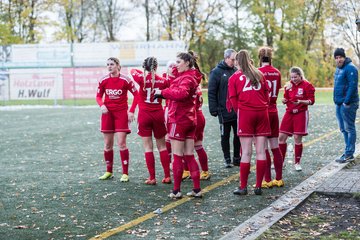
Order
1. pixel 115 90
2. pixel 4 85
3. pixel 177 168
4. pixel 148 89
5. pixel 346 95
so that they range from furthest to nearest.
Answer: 1. pixel 4 85
2. pixel 346 95
3. pixel 115 90
4. pixel 148 89
5. pixel 177 168

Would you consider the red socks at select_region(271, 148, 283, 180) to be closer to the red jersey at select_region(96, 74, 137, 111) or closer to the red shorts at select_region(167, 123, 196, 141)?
the red shorts at select_region(167, 123, 196, 141)

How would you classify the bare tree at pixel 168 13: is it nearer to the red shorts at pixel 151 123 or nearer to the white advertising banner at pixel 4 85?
the white advertising banner at pixel 4 85

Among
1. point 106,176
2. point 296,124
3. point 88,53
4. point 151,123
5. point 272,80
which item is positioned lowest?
point 106,176

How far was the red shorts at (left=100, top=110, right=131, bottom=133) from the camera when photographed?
349 inches

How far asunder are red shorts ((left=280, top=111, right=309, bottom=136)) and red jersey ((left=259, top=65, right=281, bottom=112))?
3.81 feet

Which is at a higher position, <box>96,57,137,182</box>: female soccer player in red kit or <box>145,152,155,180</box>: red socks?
<box>96,57,137,182</box>: female soccer player in red kit

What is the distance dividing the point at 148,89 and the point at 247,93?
1.64 meters

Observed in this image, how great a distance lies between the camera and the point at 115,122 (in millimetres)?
8922

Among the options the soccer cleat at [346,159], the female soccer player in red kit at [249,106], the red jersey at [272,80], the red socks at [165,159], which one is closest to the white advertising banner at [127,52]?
the soccer cleat at [346,159]

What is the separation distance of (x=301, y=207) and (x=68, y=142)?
943cm

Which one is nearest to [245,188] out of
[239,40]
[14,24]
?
[239,40]

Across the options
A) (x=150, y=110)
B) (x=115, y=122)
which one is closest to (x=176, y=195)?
(x=150, y=110)

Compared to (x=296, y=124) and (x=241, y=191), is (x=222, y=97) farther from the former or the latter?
(x=241, y=191)

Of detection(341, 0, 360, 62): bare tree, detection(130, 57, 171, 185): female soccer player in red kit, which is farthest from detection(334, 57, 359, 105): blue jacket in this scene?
detection(341, 0, 360, 62): bare tree
